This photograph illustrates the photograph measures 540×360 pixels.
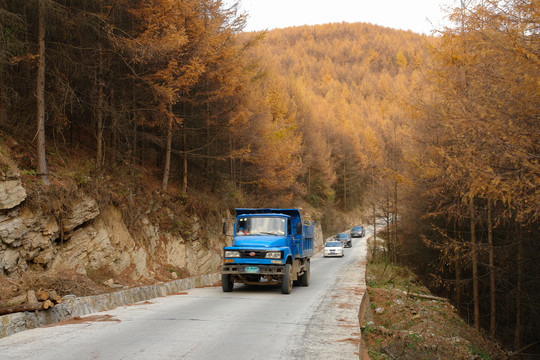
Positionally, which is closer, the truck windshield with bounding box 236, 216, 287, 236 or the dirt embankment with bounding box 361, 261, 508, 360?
the dirt embankment with bounding box 361, 261, 508, 360

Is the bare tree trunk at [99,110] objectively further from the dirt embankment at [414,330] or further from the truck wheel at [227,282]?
the dirt embankment at [414,330]

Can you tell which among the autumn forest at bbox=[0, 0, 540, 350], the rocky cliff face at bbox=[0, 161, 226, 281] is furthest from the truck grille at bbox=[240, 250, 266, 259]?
the autumn forest at bbox=[0, 0, 540, 350]

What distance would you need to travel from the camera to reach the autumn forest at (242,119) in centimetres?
793

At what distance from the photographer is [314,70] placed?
15288 cm

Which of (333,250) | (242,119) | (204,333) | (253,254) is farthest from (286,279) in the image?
(333,250)

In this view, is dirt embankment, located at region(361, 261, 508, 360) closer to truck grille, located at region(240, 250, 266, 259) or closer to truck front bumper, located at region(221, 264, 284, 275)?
truck front bumper, located at region(221, 264, 284, 275)

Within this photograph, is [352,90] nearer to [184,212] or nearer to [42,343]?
[184,212]

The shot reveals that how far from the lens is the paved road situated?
6.20m

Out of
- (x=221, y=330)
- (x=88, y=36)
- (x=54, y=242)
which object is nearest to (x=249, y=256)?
(x=221, y=330)

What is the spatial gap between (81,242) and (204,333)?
7396 mm

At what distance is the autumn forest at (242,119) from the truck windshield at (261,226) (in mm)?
4904

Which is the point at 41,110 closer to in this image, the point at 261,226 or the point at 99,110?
the point at 99,110

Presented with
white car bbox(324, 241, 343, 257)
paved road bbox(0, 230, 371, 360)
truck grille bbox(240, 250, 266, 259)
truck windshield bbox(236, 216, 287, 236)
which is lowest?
white car bbox(324, 241, 343, 257)

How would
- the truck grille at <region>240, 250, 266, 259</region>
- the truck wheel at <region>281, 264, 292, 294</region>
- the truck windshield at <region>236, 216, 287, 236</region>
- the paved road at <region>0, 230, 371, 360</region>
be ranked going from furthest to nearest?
the truck windshield at <region>236, 216, 287, 236</region> → the truck wheel at <region>281, 264, 292, 294</region> → the truck grille at <region>240, 250, 266, 259</region> → the paved road at <region>0, 230, 371, 360</region>
